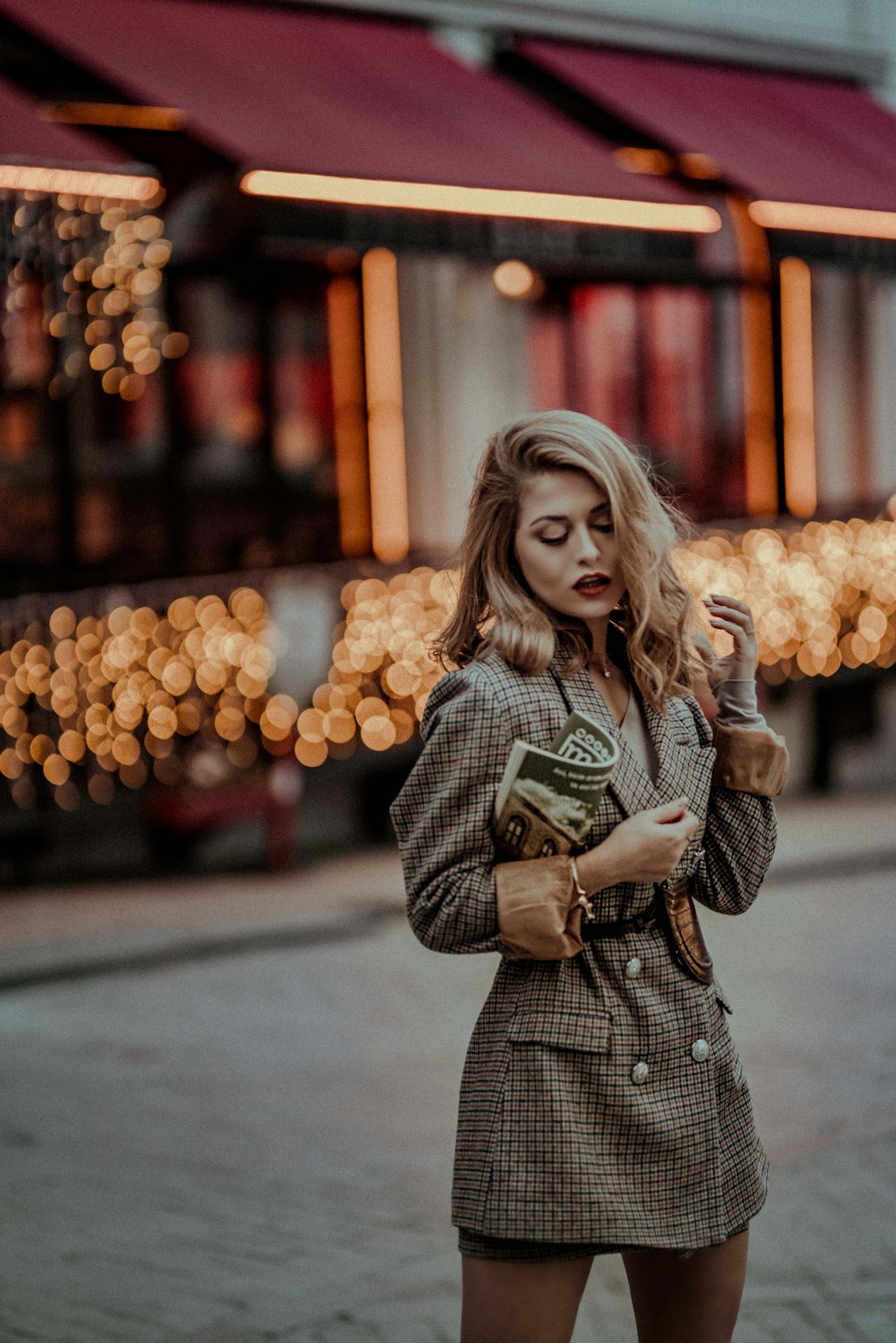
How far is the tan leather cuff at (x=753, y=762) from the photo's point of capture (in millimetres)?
2752

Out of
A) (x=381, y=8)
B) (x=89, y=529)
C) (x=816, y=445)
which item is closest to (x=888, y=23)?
(x=816, y=445)

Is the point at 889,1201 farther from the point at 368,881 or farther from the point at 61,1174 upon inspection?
the point at 368,881

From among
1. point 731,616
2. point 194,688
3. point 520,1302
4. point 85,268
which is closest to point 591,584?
point 731,616

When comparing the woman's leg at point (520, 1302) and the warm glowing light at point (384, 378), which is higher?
the warm glowing light at point (384, 378)

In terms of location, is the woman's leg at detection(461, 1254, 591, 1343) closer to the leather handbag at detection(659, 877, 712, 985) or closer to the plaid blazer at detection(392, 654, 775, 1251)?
the plaid blazer at detection(392, 654, 775, 1251)

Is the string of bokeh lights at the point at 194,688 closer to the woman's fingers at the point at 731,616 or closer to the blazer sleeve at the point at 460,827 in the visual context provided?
the woman's fingers at the point at 731,616

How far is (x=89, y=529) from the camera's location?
1180 cm

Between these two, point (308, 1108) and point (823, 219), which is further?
point (823, 219)

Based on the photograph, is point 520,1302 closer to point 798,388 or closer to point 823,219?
point 823,219

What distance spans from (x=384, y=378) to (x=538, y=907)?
1045 cm

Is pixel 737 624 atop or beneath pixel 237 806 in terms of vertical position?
atop

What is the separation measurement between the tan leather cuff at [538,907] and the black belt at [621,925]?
9 centimetres

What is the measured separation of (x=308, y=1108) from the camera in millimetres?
5992

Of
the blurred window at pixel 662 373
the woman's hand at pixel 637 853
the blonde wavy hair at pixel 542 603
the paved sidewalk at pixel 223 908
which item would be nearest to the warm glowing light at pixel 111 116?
the blurred window at pixel 662 373
